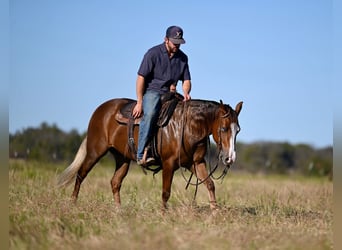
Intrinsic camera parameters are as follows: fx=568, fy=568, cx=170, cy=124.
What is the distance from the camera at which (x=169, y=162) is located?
8.82 metres

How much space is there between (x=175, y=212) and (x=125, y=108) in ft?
7.99

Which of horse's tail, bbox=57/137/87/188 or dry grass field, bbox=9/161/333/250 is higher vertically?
horse's tail, bbox=57/137/87/188

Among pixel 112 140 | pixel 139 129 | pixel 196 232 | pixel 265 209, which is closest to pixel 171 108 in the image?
pixel 139 129

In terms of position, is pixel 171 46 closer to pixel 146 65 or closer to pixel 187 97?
pixel 146 65

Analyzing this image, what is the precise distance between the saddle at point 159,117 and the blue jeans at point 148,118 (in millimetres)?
101

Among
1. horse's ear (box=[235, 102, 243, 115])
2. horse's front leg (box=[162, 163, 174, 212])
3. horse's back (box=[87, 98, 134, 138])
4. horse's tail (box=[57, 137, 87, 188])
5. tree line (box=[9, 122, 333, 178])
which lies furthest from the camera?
tree line (box=[9, 122, 333, 178])

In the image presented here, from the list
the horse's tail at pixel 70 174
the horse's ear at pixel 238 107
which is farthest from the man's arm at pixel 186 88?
the horse's tail at pixel 70 174

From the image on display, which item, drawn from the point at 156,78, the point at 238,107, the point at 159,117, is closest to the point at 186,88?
the point at 156,78

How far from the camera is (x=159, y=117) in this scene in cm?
896

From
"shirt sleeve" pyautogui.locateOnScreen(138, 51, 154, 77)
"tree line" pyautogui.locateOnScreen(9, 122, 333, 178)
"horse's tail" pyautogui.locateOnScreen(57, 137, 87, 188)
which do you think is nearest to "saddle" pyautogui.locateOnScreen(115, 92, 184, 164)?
"shirt sleeve" pyautogui.locateOnScreen(138, 51, 154, 77)

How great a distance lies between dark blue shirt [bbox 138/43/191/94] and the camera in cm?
900

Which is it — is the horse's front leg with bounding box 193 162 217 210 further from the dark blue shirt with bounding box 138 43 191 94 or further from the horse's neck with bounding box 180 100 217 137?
the dark blue shirt with bounding box 138 43 191 94

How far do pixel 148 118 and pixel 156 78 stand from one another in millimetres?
763

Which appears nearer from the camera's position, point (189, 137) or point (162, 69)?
point (189, 137)
